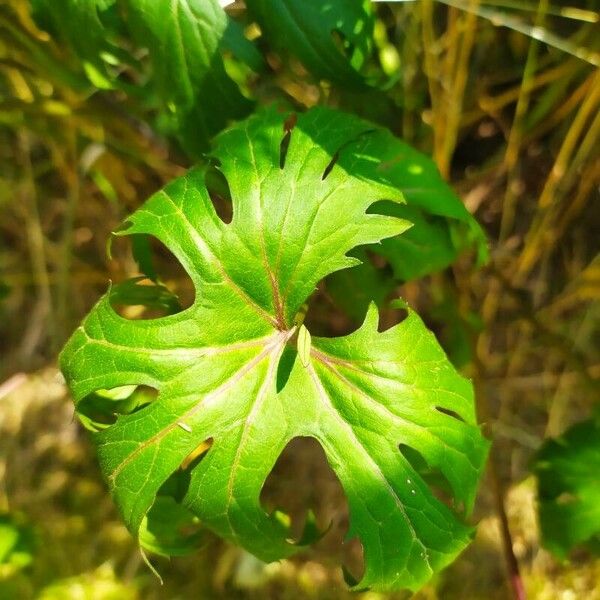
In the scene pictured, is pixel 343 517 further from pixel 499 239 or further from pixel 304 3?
pixel 304 3

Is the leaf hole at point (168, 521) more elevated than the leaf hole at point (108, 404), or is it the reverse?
the leaf hole at point (108, 404)

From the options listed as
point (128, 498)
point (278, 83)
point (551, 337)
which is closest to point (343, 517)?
point (551, 337)

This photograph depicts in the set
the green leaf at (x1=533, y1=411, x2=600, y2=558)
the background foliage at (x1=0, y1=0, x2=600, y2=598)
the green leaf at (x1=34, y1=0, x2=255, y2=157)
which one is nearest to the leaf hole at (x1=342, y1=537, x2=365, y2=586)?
the background foliage at (x1=0, y1=0, x2=600, y2=598)

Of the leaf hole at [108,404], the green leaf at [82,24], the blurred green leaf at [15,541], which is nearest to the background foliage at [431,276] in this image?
the blurred green leaf at [15,541]

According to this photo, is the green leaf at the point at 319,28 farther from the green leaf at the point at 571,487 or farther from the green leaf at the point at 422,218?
the green leaf at the point at 571,487

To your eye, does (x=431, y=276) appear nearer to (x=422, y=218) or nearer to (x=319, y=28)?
(x=422, y=218)

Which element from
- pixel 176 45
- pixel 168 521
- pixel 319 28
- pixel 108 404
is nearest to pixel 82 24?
pixel 176 45

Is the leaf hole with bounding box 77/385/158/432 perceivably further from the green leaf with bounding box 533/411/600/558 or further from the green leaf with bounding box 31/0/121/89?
the green leaf with bounding box 533/411/600/558
